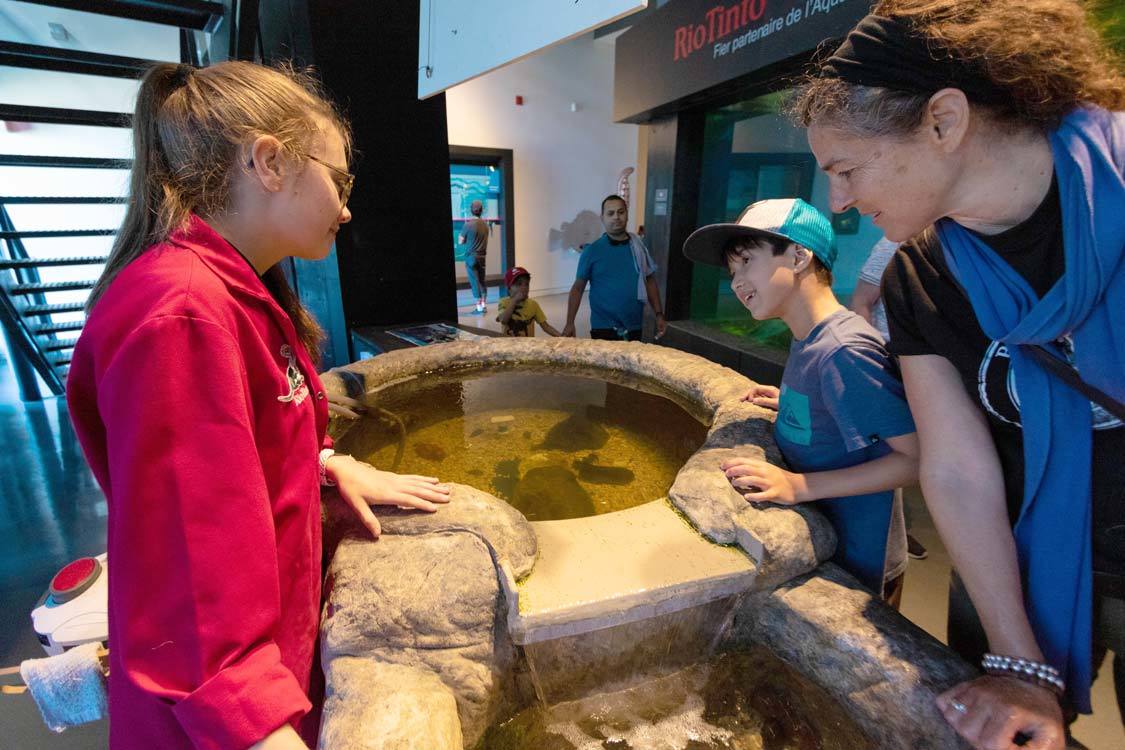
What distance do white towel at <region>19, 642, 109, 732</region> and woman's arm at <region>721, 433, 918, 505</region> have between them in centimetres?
145

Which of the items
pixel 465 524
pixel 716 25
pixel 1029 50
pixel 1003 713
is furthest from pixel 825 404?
pixel 716 25

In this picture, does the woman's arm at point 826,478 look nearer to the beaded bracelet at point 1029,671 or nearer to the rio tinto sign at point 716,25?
the beaded bracelet at point 1029,671

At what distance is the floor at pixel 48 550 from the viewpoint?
1.67m

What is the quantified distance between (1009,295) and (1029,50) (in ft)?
1.13

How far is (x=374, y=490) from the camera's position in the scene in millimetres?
1251

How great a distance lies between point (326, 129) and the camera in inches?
41.0

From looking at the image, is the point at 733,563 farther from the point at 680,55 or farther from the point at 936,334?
the point at 680,55

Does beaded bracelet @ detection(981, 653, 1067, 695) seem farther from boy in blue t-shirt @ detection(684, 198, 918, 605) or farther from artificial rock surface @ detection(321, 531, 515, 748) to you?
artificial rock surface @ detection(321, 531, 515, 748)

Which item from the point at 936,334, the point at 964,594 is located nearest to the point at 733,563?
the point at 964,594

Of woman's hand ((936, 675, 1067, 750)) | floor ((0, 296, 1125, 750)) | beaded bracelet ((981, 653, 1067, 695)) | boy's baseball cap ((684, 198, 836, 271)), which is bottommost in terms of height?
floor ((0, 296, 1125, 750))

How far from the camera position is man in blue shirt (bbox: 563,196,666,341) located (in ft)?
14.5

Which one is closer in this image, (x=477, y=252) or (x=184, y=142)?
(x=184, y=142)

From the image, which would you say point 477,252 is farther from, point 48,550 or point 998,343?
point 998,343

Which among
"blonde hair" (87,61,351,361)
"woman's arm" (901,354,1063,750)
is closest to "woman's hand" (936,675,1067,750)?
"woman's arm" (901,354,1063,750)
